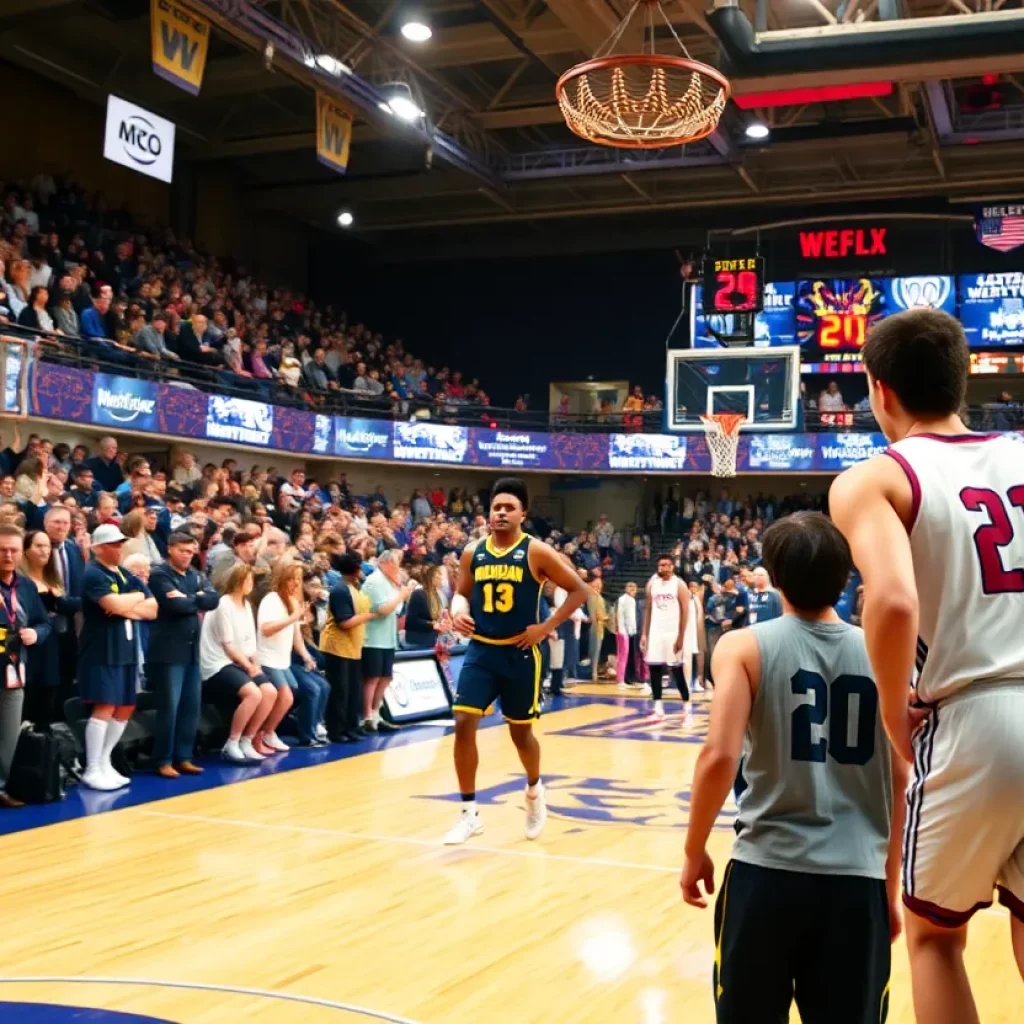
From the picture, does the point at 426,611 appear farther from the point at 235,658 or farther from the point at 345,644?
the point at 235,658

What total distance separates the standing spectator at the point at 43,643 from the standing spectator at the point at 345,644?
2778 millimetres

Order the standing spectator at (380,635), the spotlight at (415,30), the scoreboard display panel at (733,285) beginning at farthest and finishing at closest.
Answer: the scoreboard display panel at (733,285)
the spotlight at (415,30)
the standing spectator at (380,635)

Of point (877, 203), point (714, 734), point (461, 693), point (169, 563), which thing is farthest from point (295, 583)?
point (877, 203)

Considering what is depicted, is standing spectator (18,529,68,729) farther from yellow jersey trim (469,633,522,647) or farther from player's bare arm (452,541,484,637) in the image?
yellow jersey trim (469,633,522,647)

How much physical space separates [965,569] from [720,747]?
62cm

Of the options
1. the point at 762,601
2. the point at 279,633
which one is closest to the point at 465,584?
the point at 279,633

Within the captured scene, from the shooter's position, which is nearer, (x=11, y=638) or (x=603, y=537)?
(x=11, y=638)

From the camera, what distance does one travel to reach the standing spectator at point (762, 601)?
12031mm

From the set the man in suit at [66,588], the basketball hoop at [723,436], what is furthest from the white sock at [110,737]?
the basketball hoop at [723,436]

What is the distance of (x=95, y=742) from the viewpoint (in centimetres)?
795

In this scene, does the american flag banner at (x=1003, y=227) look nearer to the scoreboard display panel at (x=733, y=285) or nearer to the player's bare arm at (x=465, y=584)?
the scoreboard display panel at (x=733, y=285)

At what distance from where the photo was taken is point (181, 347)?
725 inches

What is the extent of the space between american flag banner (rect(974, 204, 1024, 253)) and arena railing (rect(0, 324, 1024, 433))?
380 centimetres

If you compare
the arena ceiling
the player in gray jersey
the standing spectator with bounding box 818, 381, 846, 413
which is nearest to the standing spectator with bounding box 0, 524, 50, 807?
the player in gray jersey
